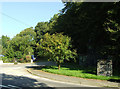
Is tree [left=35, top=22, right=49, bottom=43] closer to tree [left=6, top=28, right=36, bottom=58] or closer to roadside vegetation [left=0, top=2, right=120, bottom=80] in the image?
tree [left=6, top=28, right=36, bottom=58]

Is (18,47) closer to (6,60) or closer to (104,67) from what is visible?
(6,60)

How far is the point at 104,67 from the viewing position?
42.3 feet

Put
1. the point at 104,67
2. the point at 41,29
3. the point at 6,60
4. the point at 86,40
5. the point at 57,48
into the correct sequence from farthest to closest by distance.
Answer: the point at 41,29 < the point at 6,60 < the point at 86,40 < the point at 57,48 < the point at 104,67

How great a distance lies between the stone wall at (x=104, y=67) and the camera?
12.7 m

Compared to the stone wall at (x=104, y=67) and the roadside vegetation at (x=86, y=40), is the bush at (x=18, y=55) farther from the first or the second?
the stone wall at (x=104, y=67)

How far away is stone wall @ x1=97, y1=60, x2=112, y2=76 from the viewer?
12.7 m

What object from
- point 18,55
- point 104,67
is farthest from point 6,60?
point 104,67

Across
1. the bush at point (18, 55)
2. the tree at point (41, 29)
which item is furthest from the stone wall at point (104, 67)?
the tree at point (41, 29)

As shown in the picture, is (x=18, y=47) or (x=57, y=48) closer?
(x=57, y=48)

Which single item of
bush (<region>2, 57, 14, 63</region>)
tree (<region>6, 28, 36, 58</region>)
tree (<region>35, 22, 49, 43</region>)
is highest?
tree (<region>35, 22, 49, 43</region>)

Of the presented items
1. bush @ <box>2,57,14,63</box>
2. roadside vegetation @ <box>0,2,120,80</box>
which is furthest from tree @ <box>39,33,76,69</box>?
bush @ <box>2,57,14,63</box>

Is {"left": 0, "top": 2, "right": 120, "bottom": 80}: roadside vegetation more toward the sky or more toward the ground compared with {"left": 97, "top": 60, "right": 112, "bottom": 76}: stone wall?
more toward the sky

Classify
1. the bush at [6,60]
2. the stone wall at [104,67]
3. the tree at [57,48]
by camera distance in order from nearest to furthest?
the stone wall at [104,67] < the tree at [57,48] < the bush at [6,60]

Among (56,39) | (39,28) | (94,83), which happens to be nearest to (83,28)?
(56,39)
